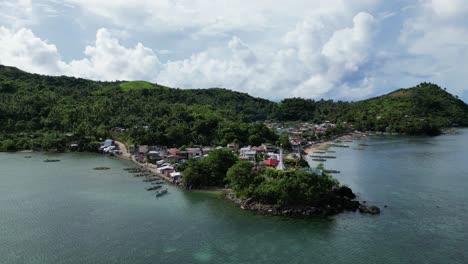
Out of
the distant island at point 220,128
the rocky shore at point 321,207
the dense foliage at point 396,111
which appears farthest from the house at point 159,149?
the dense foliage at point 396,111

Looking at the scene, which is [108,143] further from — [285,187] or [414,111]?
[414,111]

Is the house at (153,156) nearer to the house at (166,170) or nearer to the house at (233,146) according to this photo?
the house at (166,170)

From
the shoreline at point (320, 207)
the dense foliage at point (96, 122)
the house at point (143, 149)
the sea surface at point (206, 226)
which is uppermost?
the dense foliage at point (96, 122)

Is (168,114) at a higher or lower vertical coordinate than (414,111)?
lower

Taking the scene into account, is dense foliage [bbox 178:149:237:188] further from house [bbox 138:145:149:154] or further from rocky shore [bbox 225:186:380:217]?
house [bbox 138:145:149:154]

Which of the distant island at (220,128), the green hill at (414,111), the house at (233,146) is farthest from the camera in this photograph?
the green hill at (414,111)

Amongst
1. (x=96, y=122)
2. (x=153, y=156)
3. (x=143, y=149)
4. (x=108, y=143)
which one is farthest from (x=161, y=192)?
(x=96, y=122)

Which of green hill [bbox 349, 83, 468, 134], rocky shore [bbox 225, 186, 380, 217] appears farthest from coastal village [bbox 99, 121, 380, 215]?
green hill [bbox 349, 83, 468, 134]
